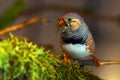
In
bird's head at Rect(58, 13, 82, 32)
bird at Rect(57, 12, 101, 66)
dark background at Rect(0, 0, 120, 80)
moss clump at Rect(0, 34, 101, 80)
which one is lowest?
moss clump at Rect(0, 34, 101, 80)

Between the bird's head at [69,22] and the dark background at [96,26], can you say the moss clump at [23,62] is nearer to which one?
the bird's head at [69,22]

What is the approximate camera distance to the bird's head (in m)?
0.82

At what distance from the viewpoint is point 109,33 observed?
2777 millimetres

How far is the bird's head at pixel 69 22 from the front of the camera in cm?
82

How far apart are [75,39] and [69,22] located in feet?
0.23

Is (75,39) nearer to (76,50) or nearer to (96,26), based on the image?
(76,50)

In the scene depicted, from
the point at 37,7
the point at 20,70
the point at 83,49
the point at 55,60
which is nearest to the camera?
the point at 20,70

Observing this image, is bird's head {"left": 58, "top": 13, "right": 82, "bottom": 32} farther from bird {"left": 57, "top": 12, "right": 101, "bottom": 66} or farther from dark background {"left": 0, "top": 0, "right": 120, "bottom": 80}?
dark background {"left": 0, "top": 0, "right": 120, "bottom": 80}

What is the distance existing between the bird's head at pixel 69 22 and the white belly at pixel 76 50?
5cm

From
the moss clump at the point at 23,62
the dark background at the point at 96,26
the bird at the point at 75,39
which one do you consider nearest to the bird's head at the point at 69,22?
the bird at the point at 75,39

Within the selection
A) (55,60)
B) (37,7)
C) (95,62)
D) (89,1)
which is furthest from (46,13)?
(55,60)

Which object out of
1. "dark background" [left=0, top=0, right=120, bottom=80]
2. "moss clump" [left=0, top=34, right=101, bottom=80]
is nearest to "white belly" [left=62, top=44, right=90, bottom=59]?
"moss clump" [left=0, top=34, right=101, bottom=80]

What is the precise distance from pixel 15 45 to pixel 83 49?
12.3 inches

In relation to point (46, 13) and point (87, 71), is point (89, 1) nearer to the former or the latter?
point (46, 13)
